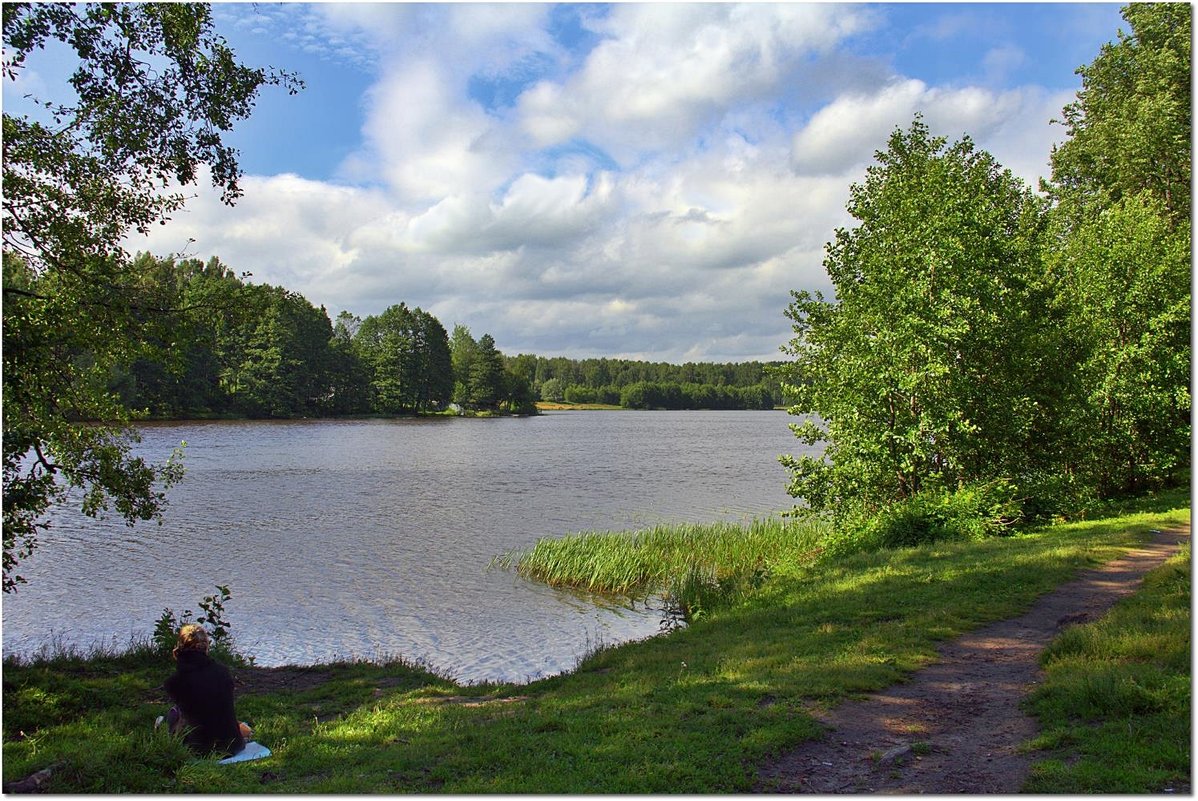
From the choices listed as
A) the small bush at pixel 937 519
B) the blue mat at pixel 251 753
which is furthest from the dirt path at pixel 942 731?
the small bush at pixel 937 519

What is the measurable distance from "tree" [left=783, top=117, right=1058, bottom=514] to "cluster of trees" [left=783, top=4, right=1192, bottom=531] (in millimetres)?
42

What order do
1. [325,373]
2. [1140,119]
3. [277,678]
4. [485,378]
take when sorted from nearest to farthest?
[277,678] < [1140,119] < [325,373] < [485,378]

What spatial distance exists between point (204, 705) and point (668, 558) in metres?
14.6

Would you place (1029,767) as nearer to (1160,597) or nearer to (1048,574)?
(1160,597)

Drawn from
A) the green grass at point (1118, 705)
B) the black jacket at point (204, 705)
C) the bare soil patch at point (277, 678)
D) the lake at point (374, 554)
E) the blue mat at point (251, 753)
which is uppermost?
the green grass at point (1118, 705)

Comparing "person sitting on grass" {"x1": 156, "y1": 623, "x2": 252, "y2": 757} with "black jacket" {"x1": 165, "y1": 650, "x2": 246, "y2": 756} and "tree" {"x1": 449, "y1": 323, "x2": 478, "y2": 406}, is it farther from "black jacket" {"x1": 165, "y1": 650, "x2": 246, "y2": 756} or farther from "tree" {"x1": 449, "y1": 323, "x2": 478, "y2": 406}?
"tree" {"x1": 449, "y1": 323, "x2": 478, "y2": 406}

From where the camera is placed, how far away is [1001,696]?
755 cm

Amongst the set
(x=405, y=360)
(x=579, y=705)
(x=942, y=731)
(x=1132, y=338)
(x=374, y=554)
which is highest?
(x=405, y=360)

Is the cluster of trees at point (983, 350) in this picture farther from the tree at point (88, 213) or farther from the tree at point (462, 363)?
the tree at point (462, 363)

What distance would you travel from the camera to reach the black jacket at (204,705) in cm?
748

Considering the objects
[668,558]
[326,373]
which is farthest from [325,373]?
[668,558]

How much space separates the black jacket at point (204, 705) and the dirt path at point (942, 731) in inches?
198

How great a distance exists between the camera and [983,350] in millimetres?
18922

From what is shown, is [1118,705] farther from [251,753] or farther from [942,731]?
[251,753]
